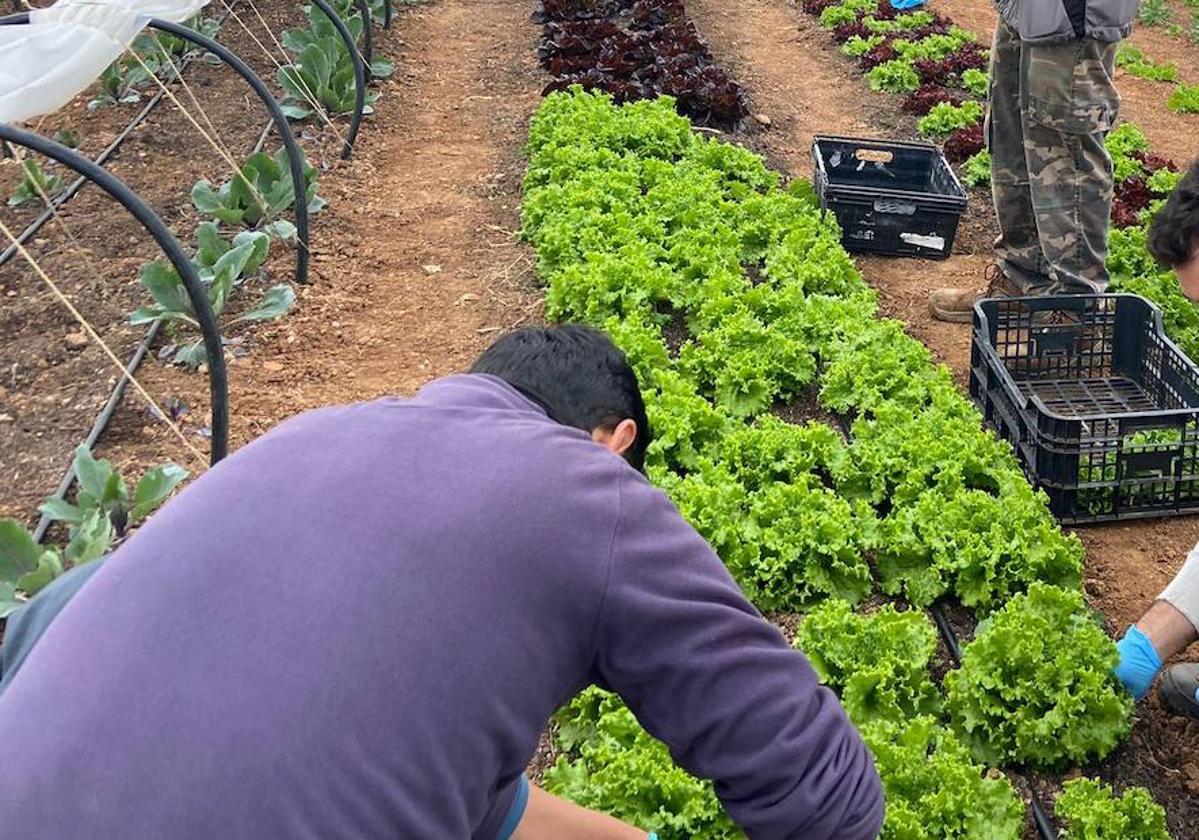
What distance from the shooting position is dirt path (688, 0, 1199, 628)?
176 inches

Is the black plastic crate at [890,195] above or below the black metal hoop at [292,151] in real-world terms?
below

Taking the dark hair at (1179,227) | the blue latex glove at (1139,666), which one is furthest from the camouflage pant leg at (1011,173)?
the blue latex glove at (1139,666)

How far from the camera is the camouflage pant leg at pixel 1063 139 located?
5652 millimetres

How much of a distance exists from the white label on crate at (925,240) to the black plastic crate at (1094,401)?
4.21 feet

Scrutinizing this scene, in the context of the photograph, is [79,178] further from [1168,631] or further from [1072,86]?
[1168,631]

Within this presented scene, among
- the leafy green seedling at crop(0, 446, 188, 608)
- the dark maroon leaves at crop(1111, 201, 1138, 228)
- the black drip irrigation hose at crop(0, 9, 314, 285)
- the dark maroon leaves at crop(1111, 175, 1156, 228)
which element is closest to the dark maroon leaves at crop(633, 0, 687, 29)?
the dark maroon leaves at crop(1111, 175, 1156, 228)

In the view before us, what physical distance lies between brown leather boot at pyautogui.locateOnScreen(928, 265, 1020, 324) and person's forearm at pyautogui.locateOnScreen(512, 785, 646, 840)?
4.22 metres

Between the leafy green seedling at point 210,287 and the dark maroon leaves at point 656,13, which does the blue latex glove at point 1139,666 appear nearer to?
the leafy green seedling at point 210,287

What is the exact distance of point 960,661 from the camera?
398cm

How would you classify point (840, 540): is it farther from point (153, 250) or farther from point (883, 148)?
point (153, 250)

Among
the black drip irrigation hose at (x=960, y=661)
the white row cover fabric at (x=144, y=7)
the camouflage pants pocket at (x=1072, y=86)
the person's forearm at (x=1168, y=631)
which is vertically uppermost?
the white row cover fabric at (x=144, y=7)

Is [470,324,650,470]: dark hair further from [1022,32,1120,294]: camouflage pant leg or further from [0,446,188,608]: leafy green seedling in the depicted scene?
[1022,32,1120,294]: camouflage pant leg

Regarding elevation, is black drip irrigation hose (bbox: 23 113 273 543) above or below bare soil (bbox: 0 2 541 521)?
above

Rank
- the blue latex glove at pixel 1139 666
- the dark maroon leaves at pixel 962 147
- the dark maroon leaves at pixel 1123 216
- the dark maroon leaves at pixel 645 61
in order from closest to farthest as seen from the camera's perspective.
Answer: the blue latex glove at pixel 1139 666
the dark maroon leaves at pixel 1123 216
the dark maroon leaves at pixel 962 147
the dark maroon leaves at pixel 645 61
